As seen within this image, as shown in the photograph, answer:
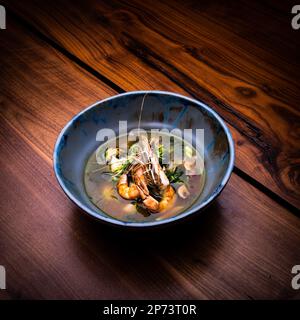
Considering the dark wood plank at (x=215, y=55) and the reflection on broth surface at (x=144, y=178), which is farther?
the dark wood plank at (x=215, y=55)

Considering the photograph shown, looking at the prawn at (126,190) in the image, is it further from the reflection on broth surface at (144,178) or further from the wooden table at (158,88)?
the wooden table at (158,88)

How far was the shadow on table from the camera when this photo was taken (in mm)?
1015

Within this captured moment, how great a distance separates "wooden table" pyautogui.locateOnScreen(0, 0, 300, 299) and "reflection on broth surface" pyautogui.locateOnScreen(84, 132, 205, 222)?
58 millimetres

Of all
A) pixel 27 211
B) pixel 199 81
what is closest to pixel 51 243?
pixel 27 211

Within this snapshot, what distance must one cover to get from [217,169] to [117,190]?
27 centimetres

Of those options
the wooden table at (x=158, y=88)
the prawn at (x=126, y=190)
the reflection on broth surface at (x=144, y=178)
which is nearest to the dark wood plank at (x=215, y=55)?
the wooden table at (x=158, y=88)

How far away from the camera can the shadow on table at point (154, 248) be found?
1015 millimetres

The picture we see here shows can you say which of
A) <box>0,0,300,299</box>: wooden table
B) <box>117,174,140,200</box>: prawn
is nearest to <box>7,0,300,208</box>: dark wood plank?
<box>0,0,300,299</box>: wooden table

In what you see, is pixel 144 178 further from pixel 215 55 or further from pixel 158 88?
pixel 215 55

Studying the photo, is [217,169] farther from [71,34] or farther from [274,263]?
[71,34]
